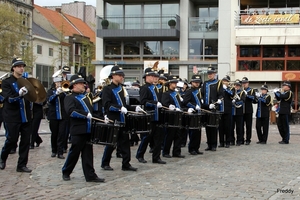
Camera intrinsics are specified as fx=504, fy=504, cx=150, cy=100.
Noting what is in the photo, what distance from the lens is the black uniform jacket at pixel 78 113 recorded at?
9.12m

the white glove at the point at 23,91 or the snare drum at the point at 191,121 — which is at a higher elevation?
the white glove at the point at 23,91

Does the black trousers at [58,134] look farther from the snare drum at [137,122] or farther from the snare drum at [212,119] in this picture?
the snare drum at [212,119]

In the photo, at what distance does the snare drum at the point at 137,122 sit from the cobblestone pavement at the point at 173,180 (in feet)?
2.87

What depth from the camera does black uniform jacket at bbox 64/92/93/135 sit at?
912 centimetres

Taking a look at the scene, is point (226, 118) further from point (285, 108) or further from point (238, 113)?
point (285, 108)

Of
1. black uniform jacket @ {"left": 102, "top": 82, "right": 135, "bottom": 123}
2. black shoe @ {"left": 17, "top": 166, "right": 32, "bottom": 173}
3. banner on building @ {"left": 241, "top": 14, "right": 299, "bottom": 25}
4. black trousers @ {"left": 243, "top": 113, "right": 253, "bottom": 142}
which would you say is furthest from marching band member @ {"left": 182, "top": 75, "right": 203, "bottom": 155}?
banner on building @ {"left": 241, "top": 14, "right": 299, "bottom": 25}

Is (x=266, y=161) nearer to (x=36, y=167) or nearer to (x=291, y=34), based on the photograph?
(x=36, y=167)

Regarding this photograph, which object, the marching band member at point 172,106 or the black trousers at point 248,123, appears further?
the black trousers at point 248,123

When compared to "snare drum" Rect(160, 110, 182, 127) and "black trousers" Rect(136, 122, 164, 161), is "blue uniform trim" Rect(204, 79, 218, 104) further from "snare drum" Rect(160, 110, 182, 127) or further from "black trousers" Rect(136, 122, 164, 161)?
"black trousers" Rect(136, 122, 164, 161)

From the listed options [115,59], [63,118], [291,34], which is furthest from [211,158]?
[115,59]

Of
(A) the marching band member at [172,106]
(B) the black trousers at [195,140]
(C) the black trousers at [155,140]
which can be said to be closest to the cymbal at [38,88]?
(C) the black trousers at [155,140]

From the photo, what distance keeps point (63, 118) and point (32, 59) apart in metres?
31.9

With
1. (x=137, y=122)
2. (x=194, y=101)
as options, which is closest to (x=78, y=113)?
(x=137, y=122)

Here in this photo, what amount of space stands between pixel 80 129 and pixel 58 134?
354 centimetres
